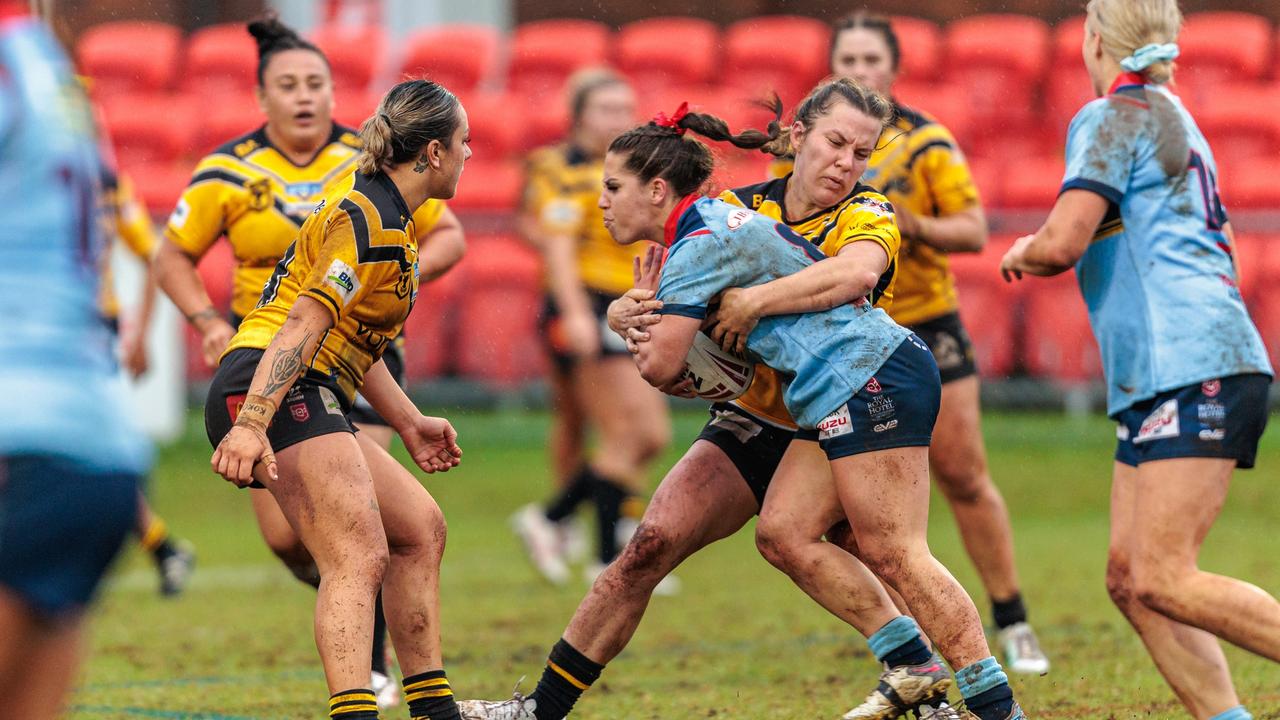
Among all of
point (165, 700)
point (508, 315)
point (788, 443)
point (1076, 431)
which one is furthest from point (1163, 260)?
point (508, 315)

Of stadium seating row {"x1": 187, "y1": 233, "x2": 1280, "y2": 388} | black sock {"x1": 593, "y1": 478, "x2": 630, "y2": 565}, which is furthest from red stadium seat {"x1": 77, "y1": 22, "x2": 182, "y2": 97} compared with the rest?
black sock {"x1": 593, "y1": 478, "x2": 630, "y2": 565}

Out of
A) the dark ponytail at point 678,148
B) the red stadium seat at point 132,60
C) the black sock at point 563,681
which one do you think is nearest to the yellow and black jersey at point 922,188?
the dark ponytail at point 678,148

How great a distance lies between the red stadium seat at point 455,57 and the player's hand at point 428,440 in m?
11.4

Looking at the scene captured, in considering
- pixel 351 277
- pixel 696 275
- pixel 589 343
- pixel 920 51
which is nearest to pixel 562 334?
pixel 589 343

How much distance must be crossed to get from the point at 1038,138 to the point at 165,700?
10.9 m

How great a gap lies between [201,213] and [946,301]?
9.43ft

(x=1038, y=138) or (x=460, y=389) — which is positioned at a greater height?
(x=1038, y=138)

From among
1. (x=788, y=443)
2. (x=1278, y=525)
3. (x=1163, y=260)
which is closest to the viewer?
(x=1163, y=260)

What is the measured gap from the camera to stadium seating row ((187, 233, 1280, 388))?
13039 millimetres

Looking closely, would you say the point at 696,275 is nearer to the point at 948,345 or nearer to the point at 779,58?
the point at 948,345

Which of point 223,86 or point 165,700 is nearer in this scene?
point 165,700

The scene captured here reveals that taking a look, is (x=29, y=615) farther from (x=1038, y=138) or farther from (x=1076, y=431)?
A: (x=1038, y=138)

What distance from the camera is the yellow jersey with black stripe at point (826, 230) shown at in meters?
4.89

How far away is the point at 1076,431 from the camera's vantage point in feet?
42.1
